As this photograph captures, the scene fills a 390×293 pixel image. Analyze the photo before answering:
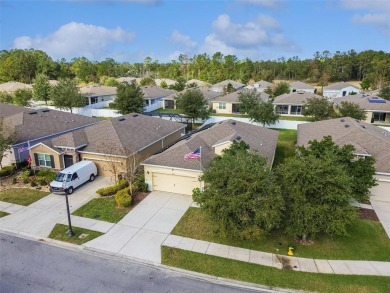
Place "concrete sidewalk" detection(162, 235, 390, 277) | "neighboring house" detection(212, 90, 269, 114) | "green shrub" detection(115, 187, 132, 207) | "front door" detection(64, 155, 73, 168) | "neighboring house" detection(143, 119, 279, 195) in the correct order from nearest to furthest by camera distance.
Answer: "concrete sidewalk" detection(162, 235, 390, 277) < "green shrub" detection(115, 187, 132, 207) < "neighboring house" detection(143, 119, 279, 195) < "front door" detection(64, 155, 73, 168) < "neighboring house" detection(212, 90, 269, 114)

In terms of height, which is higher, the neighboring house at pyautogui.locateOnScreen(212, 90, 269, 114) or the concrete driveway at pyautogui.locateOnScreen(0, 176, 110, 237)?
the neighboring house at pyautogui.locateOnScreen(212, 90, 269, 114)

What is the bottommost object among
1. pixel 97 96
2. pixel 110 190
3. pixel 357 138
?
pixel 110 190

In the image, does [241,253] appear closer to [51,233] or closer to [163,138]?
[51,233]

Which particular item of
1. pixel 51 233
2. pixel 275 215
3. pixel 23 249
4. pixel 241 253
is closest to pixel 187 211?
pixel 241 253

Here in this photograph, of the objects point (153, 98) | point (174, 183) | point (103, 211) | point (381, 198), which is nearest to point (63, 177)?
point (103, 211)

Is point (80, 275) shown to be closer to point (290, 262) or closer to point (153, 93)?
point (290, 262)

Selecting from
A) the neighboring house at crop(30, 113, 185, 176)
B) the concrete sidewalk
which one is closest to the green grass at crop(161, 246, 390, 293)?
the concrete sidewalk

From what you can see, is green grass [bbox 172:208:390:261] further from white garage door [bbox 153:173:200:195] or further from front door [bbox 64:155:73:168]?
front door [bbox 64:155:73:168]
